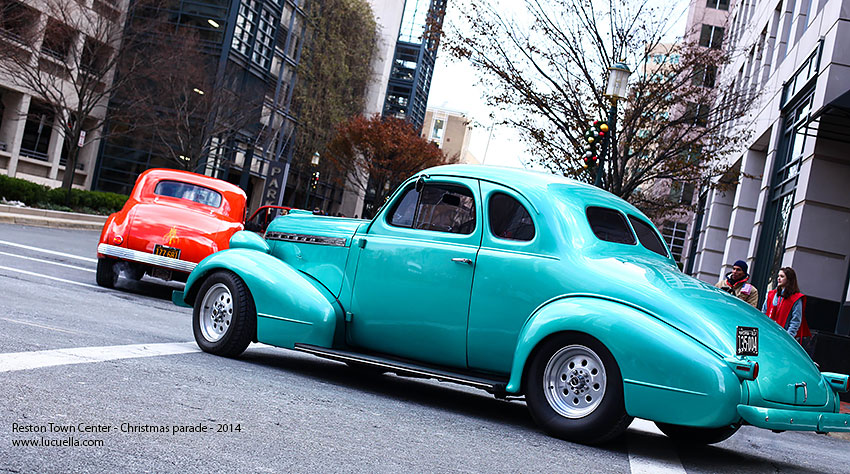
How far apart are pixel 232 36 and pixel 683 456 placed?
43.2 m

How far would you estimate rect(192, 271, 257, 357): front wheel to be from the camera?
7371 mm

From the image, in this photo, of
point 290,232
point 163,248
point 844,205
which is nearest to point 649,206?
point 844,205

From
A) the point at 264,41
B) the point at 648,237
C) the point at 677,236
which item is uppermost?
the point at 264,41

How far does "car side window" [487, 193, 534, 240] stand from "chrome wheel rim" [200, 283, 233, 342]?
94.9 inches

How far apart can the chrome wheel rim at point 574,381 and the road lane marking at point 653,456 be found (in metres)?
0.43

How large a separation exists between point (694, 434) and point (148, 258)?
319 inches

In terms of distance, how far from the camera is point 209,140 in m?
38.9

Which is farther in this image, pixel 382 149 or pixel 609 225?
pixel 382 149

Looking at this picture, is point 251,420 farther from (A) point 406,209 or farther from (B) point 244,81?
(B) point 244,81

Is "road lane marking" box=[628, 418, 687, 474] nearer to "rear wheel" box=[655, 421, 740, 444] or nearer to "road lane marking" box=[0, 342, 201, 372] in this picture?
"rear wheel" box=[655, 421, 740, 444]

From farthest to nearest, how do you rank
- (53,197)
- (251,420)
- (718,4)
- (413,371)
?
(718,4) → (53,197) → (413,371) → (251,420)

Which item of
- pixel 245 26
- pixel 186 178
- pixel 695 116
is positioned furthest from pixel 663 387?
pixel 245 26

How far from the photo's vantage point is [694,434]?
255 inches

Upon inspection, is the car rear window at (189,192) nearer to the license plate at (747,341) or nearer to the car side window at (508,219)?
the car side window at (508,219)
